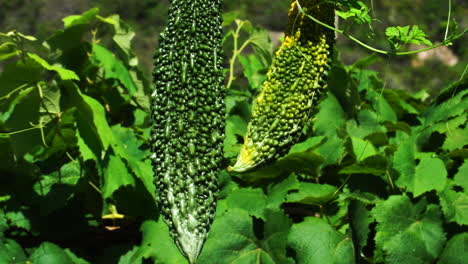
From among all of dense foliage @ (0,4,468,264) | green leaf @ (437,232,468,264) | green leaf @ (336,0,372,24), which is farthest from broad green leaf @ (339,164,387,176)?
green leaf @ (336,0,372,24)

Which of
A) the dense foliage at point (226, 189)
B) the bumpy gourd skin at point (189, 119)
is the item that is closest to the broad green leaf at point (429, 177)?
the dense foliage at point (226, 189)

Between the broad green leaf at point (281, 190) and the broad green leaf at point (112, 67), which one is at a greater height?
the broad green leaf at point (112, 67)

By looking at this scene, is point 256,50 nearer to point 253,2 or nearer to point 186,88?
point 186,88

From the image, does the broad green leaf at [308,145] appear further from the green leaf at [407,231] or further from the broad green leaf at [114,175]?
the broad green leaf at [114,175]

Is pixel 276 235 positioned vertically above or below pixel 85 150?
below

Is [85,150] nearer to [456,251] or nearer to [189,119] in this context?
[189,119]

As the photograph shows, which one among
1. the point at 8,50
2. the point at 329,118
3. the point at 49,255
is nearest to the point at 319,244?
the point at 329,118

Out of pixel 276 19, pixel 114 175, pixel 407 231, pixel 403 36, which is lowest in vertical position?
pixel 276 19
